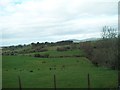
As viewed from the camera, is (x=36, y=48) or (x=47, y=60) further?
(x=36, y=48)

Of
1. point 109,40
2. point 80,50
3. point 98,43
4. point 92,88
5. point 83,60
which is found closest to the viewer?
point 92,88

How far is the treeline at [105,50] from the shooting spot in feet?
150

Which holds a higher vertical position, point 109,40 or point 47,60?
point 109,40

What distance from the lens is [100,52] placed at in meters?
58.2

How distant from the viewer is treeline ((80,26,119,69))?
45594 millimetres

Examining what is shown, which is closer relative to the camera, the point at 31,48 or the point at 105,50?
the point at 105,50

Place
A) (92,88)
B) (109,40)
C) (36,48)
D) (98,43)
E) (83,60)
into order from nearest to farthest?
(92,88), (109,40), (98,43), (83,60), (36,48)

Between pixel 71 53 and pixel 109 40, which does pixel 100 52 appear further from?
pixel 71 53

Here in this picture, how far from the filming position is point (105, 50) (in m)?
53.9

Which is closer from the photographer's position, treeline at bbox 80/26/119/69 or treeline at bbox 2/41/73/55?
treeline at bbox 80/26/119/69

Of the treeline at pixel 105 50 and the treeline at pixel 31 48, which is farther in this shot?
the treeline at pixel 31 48

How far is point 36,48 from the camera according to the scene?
298 feet

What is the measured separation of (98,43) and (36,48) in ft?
120

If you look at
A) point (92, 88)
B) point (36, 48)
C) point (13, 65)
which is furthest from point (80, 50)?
point (92, 88)
